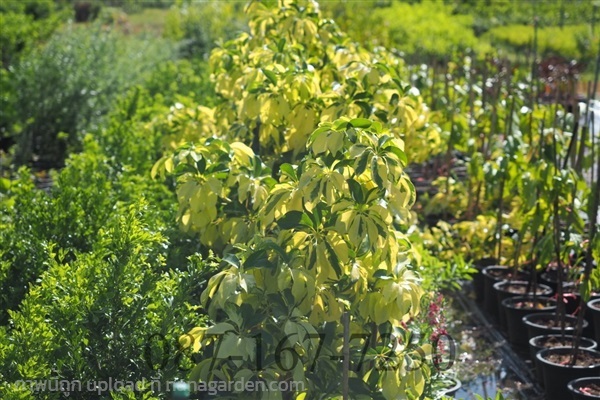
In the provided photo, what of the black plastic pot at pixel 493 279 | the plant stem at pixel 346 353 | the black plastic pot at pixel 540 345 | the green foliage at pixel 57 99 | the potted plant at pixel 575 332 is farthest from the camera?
the green foliage at pixel 57 99

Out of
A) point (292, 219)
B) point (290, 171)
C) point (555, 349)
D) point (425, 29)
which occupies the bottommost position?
point (425, 29)

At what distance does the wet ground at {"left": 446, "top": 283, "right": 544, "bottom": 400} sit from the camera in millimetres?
4641

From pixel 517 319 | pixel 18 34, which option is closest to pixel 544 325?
pixel 517 319

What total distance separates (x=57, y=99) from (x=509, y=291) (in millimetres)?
5125

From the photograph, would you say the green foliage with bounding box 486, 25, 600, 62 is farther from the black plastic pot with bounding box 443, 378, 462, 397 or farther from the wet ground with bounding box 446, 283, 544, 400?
the black plastic pot with bounding box 443, 378, 462, 397

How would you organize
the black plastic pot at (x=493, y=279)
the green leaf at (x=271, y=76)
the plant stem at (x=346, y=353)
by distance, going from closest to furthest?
the plant stem at (x=346, y=353) < the green leaf at (x=271, y=76) < the black plastic pot at (x=493, y=279)

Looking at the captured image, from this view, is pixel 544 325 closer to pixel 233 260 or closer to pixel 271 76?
pixel 271 76

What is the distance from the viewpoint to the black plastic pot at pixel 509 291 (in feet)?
17.9

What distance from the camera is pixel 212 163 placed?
3480mm

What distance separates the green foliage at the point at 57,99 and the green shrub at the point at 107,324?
577 centimetres

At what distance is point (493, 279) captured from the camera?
18.7ft

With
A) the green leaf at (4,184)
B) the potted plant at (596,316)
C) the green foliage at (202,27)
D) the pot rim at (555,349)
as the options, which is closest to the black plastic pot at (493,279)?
the potted plant at (596,316)

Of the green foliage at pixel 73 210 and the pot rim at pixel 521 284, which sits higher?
the green foliage at pixel 73 210

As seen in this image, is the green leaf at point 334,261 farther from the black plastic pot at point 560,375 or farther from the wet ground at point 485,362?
the black plastic pot at point 560,375
